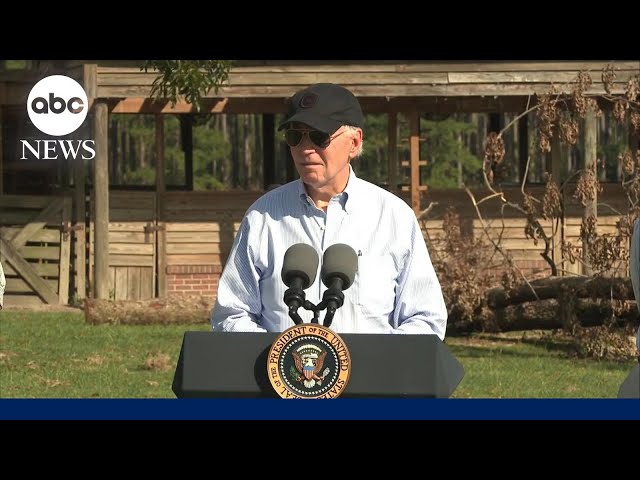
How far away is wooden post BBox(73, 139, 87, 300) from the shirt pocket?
1646 cm

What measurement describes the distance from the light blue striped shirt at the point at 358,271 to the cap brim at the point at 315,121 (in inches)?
12.6

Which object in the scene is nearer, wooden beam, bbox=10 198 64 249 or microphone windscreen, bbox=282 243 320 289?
microphone windscreen, bbox=282 243 320 289

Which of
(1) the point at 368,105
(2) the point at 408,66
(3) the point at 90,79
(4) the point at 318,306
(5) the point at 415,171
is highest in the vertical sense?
(2) the point at 408,66

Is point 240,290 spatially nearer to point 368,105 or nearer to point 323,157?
point 323,157

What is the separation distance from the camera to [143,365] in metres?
14.7

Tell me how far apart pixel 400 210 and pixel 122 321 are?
44.8ft

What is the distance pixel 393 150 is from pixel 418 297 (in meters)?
16.1

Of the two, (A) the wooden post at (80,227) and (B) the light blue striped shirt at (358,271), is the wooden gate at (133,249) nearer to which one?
(A) the wooden post at (80,227)

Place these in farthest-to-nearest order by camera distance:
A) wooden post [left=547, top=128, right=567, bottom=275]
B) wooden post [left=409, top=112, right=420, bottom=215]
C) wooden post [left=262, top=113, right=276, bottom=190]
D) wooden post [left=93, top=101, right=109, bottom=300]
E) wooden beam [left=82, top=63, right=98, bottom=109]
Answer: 1. wooden post [left=262, top=113, right=276, bottom=190]
2. wooden post [left=547, top=128, right=567, bottom=275]
3. wooden post [left=409, top=112, right=420, bottom=215]
4. wooden post [left=93, top=101, right=109, bottom=300]
5. wooden beam [left=82, top=63, right=98, bottom=109]

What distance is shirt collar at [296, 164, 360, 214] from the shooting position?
4.82 metres

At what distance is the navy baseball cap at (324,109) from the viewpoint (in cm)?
456

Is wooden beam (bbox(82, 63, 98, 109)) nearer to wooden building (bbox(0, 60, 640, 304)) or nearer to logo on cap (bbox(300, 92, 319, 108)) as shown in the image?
wooden building (bbox(0, 60, 640, 304))

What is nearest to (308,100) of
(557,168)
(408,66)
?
(408,66)

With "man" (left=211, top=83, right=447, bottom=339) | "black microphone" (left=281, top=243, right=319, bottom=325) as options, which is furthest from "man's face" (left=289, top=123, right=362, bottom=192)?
"black microphone" (left=281, top=243, right=319, bottom=325)
